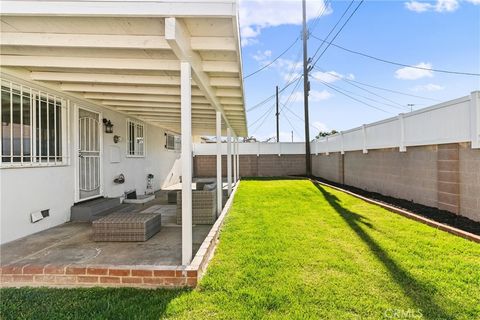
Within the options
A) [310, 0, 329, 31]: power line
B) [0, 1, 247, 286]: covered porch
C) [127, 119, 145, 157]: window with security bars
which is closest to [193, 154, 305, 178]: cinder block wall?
[310, 0, 329, 31]: power line

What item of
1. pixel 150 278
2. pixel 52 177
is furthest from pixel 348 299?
pixel 52 177

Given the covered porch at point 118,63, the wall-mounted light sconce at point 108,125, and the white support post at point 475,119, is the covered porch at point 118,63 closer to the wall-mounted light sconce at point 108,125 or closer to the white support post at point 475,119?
the wall-mounted light sconce at point 108,125

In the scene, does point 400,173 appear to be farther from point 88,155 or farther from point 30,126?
point 30,126

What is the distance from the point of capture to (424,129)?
21.1 ft

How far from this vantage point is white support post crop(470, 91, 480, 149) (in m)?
4.75

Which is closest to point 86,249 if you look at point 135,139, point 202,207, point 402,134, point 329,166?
point 202,207

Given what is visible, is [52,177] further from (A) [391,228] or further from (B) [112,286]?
(A) [391,228]

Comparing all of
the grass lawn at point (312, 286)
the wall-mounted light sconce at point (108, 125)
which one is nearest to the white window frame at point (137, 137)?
the wall-mounted light sconce at point (108, 125)

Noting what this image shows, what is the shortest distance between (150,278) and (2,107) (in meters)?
3.56

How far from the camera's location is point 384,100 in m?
24.6

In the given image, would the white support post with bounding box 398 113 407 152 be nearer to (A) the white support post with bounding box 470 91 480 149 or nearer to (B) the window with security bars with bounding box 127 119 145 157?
(A) the white support post with bounding box 470 91 480 149

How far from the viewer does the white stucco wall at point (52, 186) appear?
432 cm

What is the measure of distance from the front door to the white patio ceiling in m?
1.65

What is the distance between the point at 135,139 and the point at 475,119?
8.71 meters
